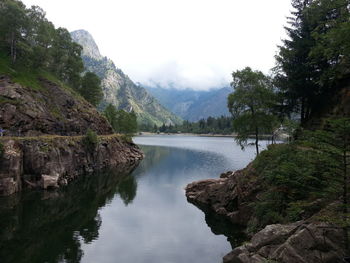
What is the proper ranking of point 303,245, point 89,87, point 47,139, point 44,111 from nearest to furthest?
point 303,245
point 47,139
point 44,111
point 89,87

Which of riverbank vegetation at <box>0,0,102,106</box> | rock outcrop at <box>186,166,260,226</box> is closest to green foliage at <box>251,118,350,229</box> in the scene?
rock outcrop at <box>186,166,260,226</box>

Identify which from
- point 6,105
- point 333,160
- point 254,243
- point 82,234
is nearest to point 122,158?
point 6,105

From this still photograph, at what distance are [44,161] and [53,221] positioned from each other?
22.6 meters

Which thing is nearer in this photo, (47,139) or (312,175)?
(312,175)

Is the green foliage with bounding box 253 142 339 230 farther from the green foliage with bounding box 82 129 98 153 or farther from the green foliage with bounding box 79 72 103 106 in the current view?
the green foliage with bounding box 79 72 103 106

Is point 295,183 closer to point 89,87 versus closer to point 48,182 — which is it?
point 48,182

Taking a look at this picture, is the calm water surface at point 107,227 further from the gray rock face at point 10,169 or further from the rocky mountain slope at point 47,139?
the rocky mountain slope at point 47,139

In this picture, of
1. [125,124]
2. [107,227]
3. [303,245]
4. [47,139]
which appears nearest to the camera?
[303,245]

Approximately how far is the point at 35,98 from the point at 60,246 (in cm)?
5516

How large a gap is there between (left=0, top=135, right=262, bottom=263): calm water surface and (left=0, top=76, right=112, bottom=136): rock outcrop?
19.1m

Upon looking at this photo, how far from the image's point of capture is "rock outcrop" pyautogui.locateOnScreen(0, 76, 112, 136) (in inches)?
2447

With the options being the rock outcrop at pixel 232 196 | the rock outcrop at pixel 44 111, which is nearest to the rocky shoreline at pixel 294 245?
the rock outcrop at pixel 232 196

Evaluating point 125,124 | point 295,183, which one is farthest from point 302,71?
point 125,124

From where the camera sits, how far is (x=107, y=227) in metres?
36.7
